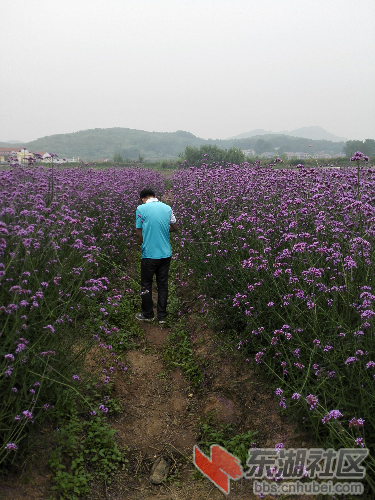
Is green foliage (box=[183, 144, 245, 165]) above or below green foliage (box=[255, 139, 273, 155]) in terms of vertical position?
below

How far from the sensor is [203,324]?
17.5 feet

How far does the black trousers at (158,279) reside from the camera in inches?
232

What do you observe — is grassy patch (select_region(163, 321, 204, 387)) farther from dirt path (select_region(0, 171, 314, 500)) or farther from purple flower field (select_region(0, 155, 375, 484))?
purple flower field (select_region(0, 155, 375, 484))

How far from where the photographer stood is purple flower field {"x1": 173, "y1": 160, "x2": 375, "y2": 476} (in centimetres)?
273

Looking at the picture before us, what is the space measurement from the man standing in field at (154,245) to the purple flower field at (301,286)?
684 millimetres

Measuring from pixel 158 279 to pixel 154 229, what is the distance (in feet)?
2.91

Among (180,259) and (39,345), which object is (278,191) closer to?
(180,259)

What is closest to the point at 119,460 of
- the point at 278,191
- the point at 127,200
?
the point at 278,191

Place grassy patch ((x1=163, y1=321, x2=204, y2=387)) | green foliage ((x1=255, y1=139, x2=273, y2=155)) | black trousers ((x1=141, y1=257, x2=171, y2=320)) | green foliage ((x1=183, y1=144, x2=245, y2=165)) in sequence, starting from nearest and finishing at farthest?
grassy patch ((x1=163, y1=321, x2=204, y2=387))
black trousers ((x1=141, y1=257, x2=171, y2=320))
green foliage ((x1=183, y1=144, x2=245, y2=165))
green foliage ((x1=255, y1=139, x2=273, y2=155))

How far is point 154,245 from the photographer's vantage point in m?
5.77

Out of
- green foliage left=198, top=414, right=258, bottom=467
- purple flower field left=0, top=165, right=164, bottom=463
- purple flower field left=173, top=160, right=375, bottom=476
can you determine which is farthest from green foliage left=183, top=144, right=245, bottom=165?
green foliage left=198, top=414, right=258, bottom=467

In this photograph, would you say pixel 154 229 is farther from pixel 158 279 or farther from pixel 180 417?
pixel 180 417

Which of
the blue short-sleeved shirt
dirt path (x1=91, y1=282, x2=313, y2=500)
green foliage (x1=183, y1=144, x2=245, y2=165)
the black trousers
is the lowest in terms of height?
dirt path (x1=91, y1=282, x2=313, y2=500)

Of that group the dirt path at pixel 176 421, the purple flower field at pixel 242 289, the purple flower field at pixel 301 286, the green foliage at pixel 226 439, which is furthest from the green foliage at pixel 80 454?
the purple flower field at pixel 301 286
